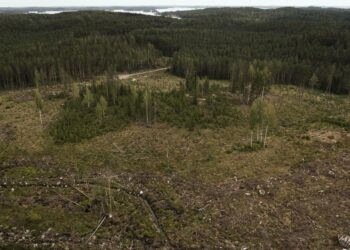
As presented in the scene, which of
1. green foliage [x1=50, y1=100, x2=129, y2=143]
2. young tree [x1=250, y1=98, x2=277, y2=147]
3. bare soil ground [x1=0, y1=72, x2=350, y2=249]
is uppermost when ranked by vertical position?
young tree [x1=250, y1=98, x2=277, y2=147]

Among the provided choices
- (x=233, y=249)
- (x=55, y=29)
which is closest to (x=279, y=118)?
(x=233, y=249)

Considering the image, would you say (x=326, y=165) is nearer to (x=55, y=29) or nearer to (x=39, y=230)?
(x=39, y=230)

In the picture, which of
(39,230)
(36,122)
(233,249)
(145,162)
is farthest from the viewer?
(36,122)

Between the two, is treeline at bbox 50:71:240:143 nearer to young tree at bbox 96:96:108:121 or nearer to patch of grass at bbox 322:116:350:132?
young tree at bbox 96:96:108:121

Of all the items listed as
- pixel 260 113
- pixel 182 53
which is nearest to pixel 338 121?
pixel 260 113

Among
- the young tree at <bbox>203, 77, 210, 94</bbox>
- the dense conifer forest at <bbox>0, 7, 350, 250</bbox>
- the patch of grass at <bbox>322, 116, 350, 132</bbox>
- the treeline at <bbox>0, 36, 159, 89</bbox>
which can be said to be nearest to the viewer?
the dense conifer forest at <bbox>0, 7, 350, 250</bbox>

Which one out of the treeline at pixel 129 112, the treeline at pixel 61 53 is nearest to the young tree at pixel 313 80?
the treeline at pixel 129 112

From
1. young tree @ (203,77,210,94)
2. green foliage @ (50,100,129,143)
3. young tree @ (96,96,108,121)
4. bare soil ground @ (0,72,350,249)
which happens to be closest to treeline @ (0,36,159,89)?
green foliage @ (50,100,129,143)

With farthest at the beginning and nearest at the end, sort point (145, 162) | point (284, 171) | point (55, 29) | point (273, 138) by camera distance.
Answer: point (55, 29) < point (273, 138) < point (145, 162) < point (284, 171)

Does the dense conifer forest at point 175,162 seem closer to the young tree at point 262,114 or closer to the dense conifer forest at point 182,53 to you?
the young tree at point 262,114
